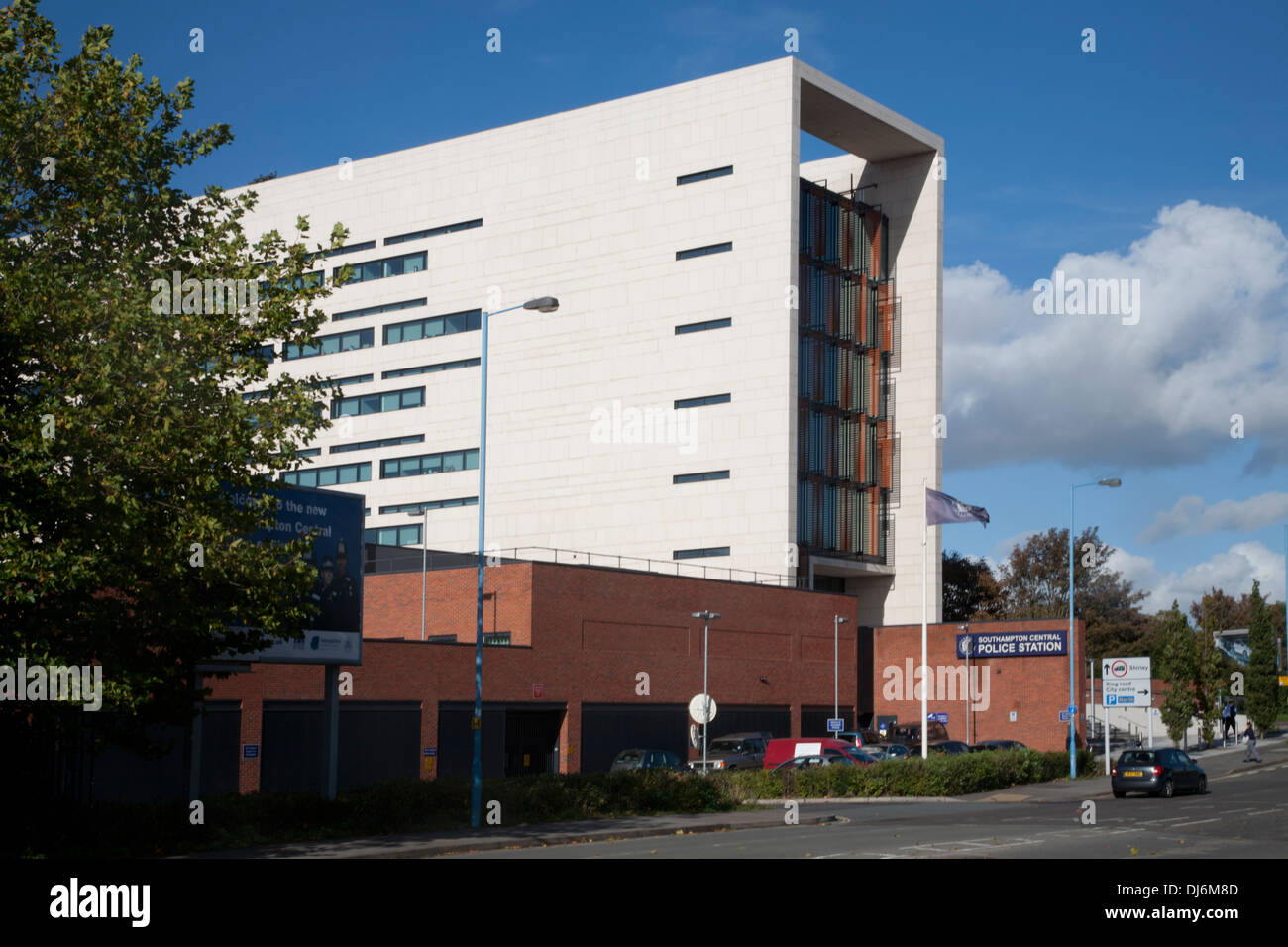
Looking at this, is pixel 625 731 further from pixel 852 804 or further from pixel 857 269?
pixel 857 269

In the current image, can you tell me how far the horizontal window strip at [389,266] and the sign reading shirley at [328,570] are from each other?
183ft

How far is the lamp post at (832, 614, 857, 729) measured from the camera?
65.1m

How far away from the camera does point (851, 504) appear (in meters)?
76.3

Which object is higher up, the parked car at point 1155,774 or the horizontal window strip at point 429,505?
the horizontal window strip at point 429,505

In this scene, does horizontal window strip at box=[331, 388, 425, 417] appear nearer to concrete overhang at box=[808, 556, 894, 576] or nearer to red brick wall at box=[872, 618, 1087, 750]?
concrete overhang at box=[808, 556, 894, 576]

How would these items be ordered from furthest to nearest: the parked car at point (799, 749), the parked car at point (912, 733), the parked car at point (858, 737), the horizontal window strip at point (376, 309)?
the horizontal window strip at point (376, 309) < the parked car at point (912, 733) < the parked car at point (858, 737) < the parked car at point (799, 749)

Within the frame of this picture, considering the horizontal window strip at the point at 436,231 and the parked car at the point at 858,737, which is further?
the horizontal window strip at the point at 436,231

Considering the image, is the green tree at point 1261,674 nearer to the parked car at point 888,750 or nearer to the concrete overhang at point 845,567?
the concrete overhang at point 845,567

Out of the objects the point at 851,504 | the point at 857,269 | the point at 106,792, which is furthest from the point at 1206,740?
→ the point at 106,792

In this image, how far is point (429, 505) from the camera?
80.9 metres

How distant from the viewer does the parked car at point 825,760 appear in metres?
41.6

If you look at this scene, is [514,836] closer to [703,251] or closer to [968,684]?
[968,684]

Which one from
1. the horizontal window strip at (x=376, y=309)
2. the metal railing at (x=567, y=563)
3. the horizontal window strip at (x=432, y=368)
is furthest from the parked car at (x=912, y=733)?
the horizontal window strip at (x=376, y=309)
